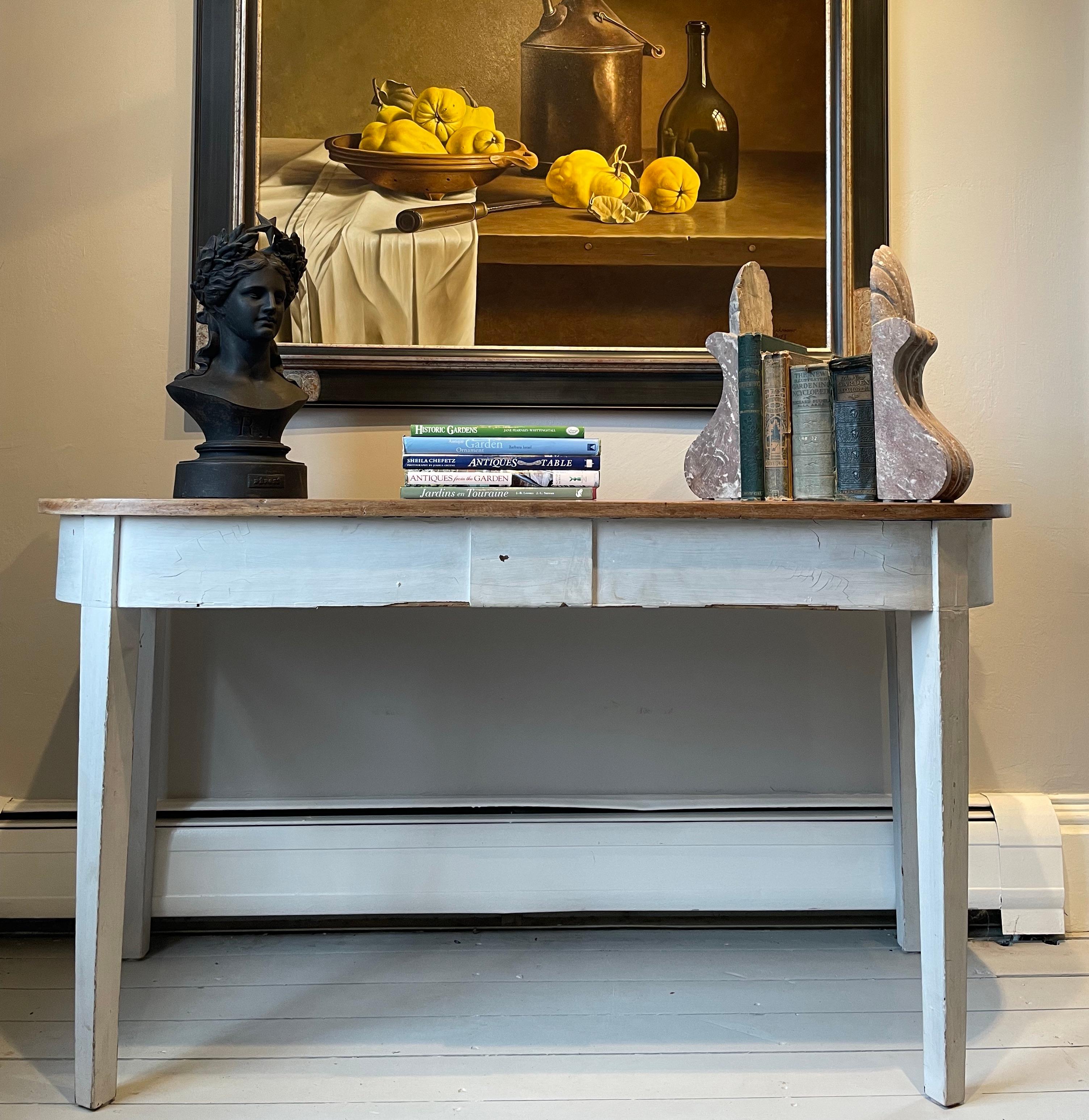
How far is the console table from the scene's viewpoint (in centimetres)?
111

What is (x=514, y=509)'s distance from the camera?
1104mm

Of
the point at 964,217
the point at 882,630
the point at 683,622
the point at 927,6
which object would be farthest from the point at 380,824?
the point at 927,6

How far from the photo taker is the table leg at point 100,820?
1116mm

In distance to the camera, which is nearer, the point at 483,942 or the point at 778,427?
the point at 778,427

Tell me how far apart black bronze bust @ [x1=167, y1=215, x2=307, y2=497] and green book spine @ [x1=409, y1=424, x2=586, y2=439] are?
0.20 m

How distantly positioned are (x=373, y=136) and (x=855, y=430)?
0.98 m

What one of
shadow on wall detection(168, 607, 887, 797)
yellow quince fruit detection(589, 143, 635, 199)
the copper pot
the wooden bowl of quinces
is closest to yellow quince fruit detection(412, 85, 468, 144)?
the wooden bowl of quinces

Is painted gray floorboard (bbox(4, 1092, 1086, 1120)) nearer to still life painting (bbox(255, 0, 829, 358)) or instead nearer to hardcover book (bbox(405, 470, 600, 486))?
hardcover book (bbox(405, 470, 600, 486))

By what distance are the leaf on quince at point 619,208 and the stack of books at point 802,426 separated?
0.45m

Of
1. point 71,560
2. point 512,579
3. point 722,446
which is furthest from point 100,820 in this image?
point 722,446

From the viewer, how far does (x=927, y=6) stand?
1714 mm

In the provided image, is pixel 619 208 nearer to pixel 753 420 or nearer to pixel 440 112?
pixel 440 112

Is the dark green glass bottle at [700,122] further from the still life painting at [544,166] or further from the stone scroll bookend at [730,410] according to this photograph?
the stone scroll bookend at [730,410]

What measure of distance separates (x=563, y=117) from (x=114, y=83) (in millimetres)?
781
